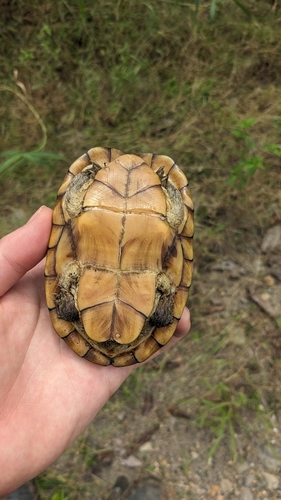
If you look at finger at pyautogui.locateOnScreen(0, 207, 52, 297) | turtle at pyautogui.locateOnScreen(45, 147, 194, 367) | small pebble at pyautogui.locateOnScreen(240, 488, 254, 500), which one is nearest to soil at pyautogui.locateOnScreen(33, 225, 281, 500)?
small pebble at pyautogui.locateOnScreen(240, 488, 254, 500)

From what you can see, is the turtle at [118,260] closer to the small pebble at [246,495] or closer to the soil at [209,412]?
the soil at [209,412]

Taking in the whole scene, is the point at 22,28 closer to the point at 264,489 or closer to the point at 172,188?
the point at 172,188

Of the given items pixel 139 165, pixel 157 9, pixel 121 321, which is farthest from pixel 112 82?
pixel 121 321

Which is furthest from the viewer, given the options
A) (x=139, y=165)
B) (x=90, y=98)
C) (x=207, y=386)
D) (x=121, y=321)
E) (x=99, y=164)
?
(x=90, y=98)

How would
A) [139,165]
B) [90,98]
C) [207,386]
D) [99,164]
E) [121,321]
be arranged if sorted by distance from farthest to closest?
[90,98] < [207,386] < [99,164] < [139,165] < [121,321]

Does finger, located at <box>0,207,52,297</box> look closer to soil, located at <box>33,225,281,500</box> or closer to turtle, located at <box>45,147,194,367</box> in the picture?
turtle, located at <box>45,147,194,367</box>

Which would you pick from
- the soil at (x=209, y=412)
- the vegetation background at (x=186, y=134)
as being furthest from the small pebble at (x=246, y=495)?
the vegetation background at (x=186, y=134)

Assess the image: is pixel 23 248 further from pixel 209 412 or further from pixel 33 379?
pixel 209 412
